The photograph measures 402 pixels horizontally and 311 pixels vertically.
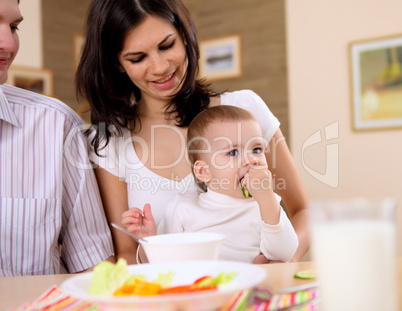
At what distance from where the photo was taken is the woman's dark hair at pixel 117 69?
6.16 ft

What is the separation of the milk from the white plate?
0.15 m

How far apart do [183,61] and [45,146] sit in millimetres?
624

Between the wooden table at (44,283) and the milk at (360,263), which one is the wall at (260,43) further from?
the milk at (360,263)

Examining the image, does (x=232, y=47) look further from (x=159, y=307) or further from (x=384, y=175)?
(x=159, y=307)

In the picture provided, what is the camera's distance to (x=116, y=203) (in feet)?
6.44

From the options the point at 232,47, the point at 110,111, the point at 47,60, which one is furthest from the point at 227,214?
the point at 47,60

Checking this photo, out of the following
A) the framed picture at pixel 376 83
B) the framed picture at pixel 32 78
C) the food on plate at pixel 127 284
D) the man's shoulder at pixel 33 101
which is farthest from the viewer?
the framed picture at pixel 32 78

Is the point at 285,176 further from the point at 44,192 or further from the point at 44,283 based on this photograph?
the point at 44,283

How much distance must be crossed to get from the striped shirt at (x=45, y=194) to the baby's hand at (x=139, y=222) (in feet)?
1.14

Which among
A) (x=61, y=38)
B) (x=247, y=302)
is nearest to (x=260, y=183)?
(x=247, y=302)

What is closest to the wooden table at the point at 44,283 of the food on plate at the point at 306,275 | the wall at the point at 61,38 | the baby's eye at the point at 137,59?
the food on plate at the point at 306,275

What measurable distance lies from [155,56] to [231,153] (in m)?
0.49

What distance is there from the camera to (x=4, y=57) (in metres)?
1.66

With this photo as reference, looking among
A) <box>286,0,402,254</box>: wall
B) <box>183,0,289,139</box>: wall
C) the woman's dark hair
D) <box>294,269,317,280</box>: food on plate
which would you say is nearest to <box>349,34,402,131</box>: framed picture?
<box>286,0,402,254</box>: wall
